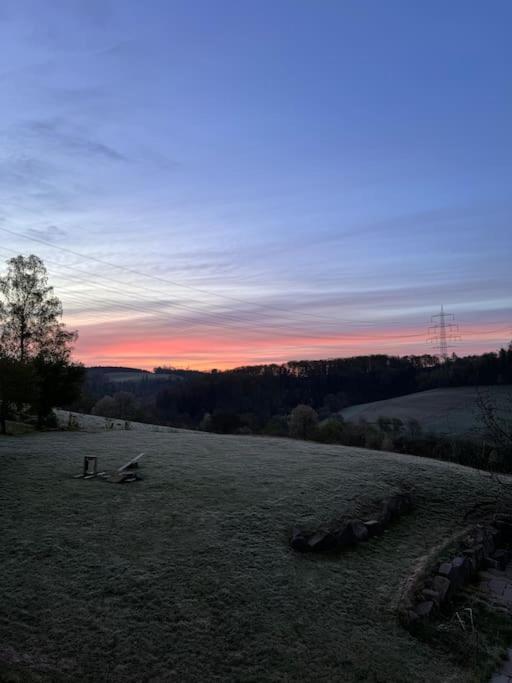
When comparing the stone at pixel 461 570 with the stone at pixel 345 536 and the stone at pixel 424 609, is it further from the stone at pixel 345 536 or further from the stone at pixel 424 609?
the stone at pixel 345 536

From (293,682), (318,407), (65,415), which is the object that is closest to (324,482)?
(293,682)

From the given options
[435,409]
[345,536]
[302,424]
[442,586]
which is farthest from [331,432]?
[442,586]

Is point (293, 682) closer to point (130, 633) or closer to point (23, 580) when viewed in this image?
point (130, 633)

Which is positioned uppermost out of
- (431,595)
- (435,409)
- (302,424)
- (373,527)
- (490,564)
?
(373,527)

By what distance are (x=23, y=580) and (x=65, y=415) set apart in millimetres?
32002

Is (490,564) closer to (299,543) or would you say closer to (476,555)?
(476,555)

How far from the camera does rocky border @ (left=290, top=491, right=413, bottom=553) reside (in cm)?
1254

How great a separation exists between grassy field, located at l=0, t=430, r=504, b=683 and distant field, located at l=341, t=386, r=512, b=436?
5110 cm

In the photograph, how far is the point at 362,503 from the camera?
1612 cm

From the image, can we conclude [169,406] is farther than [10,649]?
Yes

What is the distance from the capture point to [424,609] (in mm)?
10055

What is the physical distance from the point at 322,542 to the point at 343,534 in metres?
0.85

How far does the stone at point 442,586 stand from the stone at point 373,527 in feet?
9.15

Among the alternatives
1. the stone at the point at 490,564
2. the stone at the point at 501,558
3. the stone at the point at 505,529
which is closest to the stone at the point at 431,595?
the stone at the point at 490,564
